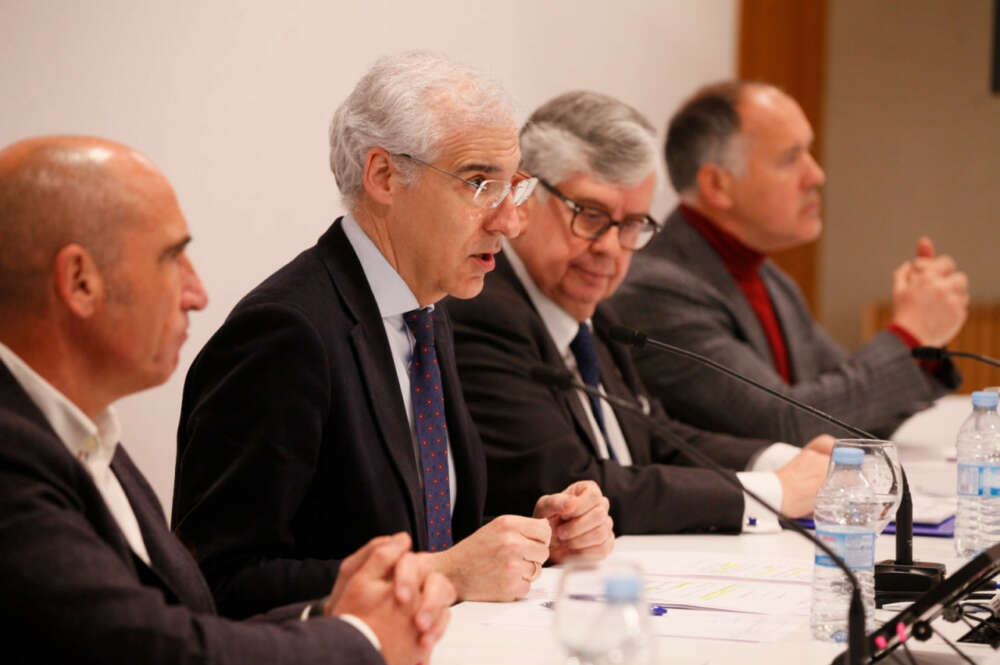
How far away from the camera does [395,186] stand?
1.97m

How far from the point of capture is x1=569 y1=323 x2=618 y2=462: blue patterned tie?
2625 millimetres

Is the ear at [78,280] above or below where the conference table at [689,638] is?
above

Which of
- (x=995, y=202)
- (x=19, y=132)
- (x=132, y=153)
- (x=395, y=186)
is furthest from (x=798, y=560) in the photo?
(x=995, y=202)

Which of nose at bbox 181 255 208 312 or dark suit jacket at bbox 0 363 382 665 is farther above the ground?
nose at bbox 181 255 208 312

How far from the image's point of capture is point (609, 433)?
8.81 feet

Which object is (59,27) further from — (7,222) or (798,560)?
(798,560)

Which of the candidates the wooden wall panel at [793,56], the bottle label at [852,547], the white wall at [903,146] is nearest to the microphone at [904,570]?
the bottle label at [852,547]

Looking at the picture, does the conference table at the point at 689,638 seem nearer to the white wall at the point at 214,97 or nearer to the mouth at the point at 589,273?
the mouth at the point at 589,273

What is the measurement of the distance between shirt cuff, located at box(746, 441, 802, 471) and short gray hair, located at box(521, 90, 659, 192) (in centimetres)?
73

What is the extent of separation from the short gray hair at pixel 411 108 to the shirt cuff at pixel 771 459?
1.23 m

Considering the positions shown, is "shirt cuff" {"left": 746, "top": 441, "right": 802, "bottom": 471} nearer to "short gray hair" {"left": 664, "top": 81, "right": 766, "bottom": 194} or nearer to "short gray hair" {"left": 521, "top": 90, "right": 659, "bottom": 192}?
"short gray hair" {"left": 521, "top": 90, "right": 659, "bottom": 192}

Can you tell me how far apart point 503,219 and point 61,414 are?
0.96m

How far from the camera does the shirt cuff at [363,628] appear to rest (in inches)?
49.8

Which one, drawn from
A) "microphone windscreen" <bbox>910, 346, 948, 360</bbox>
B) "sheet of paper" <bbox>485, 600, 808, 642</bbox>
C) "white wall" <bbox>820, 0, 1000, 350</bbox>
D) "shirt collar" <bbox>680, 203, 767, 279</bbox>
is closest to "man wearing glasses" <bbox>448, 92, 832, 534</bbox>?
"microphone windscreen" <bbox>910, 346, 948, 360</bbox>
